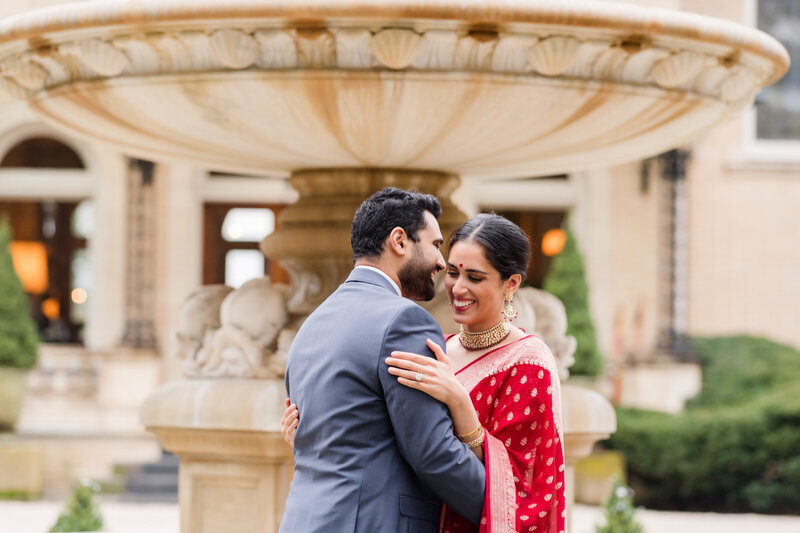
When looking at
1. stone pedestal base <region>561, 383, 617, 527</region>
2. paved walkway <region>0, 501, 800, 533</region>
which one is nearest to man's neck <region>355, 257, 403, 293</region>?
stone pedestal base <region>561, 383, 617, 527</region>

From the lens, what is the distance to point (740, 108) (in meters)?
4.35

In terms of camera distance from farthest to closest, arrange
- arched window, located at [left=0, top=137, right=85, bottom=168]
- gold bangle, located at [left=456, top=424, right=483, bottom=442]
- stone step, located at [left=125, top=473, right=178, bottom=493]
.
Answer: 1. arched window, located at [left=0, top=137, right=85, bottom=168]
2. stone step, located at [left=125, top=473, right=178, bottom=493]
3. gold bangle, located at [left=456, top=424, right=483, bottom=442]


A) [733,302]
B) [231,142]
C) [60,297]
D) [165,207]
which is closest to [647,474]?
[733,302]

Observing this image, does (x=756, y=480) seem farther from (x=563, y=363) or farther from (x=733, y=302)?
(x=563, y=363)

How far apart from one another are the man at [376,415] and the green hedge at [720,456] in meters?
10.1

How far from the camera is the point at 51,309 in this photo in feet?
53.2

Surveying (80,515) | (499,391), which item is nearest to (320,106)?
(499,391)

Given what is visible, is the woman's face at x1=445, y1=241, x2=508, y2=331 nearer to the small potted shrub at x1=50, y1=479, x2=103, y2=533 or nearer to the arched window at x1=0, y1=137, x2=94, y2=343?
the small potted shrub at x1=50, y1=479, x2=103, y2=533

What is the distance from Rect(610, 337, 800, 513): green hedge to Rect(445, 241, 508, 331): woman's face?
9.86m

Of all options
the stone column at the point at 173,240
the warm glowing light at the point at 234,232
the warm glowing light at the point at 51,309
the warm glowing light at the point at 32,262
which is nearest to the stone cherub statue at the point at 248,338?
the stone column at the point at 173,240

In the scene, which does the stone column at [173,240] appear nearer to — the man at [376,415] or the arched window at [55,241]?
→ the arched window at [55,241]

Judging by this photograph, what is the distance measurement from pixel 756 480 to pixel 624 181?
4915 millimetres

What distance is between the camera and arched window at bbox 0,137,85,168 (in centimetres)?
1591

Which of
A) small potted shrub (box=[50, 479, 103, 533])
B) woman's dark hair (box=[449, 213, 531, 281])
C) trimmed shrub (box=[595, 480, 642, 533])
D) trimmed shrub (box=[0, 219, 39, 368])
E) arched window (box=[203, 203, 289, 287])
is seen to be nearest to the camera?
woman's dark hair (box=[449, 213, 531, 281])
